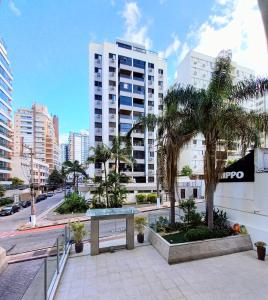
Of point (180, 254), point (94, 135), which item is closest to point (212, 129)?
point (180, 254)

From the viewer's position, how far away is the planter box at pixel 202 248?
401 inches

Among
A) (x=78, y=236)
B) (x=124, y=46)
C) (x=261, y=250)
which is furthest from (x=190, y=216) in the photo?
(x=124, y=46)

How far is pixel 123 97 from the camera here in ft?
157

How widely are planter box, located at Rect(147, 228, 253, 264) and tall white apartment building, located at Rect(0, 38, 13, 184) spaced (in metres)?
48.9

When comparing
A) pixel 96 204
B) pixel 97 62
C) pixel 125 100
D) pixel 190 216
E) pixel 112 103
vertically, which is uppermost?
pixel 97 62

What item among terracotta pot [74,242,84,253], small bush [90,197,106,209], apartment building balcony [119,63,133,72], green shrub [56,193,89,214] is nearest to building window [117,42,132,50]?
apartment building balcony [119,63,133,72]

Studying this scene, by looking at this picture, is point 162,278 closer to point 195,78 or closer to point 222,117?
point 222,117

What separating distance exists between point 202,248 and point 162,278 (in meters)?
2.76

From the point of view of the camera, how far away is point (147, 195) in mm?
37281

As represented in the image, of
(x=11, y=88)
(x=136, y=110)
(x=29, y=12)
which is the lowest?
(x=29, y=12)

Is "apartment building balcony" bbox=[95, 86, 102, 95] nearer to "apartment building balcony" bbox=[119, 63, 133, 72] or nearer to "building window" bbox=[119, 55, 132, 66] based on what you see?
"apartment building balcony" bbox=[119, 63, 133, 72]

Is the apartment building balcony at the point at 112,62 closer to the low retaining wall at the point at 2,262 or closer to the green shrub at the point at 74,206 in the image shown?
the green shrub at the point at 74,206

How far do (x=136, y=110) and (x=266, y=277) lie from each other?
4270 centimetres

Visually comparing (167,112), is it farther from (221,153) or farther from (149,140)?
(149,140)
